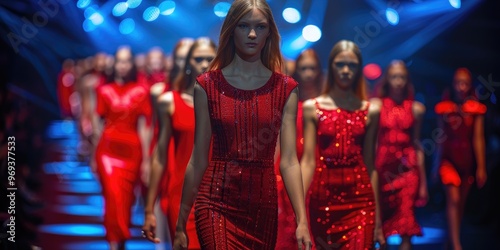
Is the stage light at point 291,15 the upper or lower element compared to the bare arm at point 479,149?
upper

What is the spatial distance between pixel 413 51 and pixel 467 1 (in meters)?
0.61

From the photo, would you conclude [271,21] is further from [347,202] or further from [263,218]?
[347,202]

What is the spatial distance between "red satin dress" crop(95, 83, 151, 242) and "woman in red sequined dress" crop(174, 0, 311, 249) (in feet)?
8.43

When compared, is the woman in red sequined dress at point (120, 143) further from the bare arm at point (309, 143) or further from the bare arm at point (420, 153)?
the bare arm at point (420, 153)

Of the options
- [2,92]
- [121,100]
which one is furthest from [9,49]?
[121,100]

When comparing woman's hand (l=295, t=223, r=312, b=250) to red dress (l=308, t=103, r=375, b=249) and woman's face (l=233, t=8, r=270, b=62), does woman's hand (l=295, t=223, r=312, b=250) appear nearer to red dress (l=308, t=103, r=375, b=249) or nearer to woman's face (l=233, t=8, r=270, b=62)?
woman's face (l=233, t=8, r=270, b=62)

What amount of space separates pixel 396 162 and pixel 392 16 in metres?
1.10

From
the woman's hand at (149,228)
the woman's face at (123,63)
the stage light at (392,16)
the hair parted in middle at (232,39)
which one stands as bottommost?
the woman's hand at (149,228)

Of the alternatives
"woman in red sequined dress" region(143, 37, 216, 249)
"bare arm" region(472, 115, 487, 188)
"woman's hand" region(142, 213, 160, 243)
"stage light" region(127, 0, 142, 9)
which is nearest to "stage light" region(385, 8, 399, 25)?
"bare arm" region(472, 115, 487, 188)

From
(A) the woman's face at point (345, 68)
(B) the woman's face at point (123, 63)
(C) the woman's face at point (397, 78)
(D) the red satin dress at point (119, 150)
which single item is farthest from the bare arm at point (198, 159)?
(C) the woman's face at point (397, 78)

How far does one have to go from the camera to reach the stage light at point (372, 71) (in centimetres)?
642

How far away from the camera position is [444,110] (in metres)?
6.70

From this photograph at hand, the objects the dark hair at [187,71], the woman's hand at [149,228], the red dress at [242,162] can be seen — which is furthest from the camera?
the dark hair at [187,71]

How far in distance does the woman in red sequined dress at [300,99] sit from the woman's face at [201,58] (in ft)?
2.38
